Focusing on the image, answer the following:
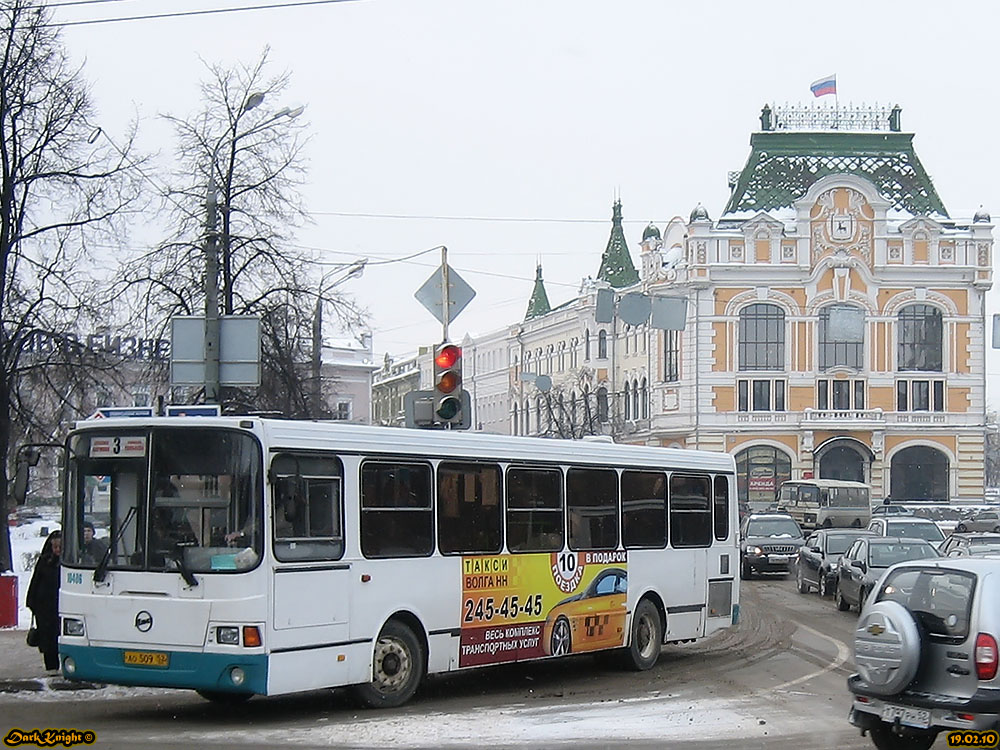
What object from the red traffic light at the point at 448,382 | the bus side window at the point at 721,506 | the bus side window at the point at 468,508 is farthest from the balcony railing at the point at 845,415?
the bus side window at the point at 468,508

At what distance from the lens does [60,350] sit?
2811cm

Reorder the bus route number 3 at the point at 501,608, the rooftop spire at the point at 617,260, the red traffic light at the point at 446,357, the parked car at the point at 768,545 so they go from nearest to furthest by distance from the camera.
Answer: the bus route number 3 at the point at 501,608, the red traffic light at the point at 446,357, the parked car at the point at 768,545, the rooftop spire at the point at 617,260

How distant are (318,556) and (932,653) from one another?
5561 mm

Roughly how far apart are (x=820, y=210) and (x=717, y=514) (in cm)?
6731

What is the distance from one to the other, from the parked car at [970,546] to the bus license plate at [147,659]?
49.8 ft

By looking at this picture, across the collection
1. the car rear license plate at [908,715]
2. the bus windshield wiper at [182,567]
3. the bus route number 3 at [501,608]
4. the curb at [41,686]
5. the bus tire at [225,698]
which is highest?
the bus windshield wiper at [182,567]

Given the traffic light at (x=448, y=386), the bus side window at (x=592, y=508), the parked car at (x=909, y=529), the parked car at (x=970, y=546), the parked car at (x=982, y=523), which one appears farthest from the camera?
the parked car at (x=982, y=523)

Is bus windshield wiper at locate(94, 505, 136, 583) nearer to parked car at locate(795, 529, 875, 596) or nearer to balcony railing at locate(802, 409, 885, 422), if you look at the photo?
parked car at locate(795, 529, 875, 596)

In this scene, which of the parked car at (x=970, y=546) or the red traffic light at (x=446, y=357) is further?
the parked car at (x=970, y=546)

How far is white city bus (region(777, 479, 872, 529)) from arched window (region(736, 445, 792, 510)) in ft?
47.5

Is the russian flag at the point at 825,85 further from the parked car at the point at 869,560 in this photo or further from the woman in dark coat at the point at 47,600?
the woman in dark coat at the point at 47,600

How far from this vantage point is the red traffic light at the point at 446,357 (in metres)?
19.1

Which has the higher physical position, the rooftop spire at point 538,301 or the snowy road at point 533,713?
the rooftop spire at point 538,301

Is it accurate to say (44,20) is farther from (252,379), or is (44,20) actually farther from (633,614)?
(633,614)
